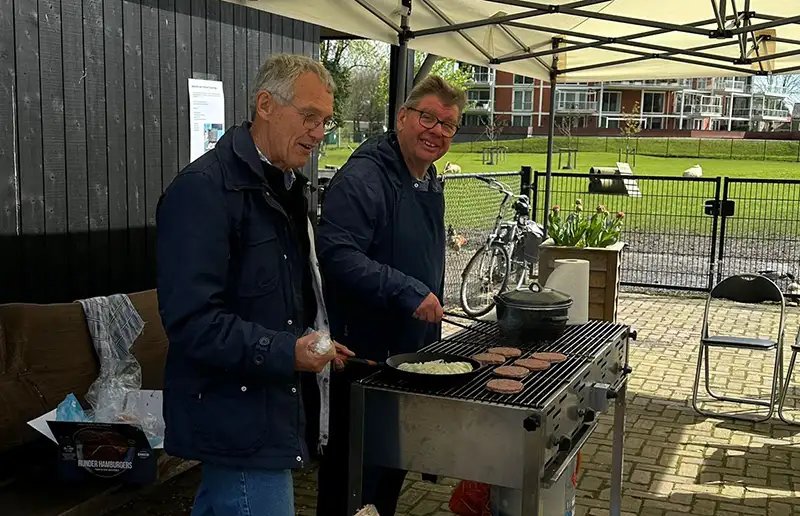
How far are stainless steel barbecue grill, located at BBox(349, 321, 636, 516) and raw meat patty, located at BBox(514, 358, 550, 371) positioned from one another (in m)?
0.02

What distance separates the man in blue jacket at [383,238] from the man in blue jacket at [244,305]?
2.31 ft

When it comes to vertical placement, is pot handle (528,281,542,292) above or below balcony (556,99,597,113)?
below

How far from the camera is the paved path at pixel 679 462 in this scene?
169 inches

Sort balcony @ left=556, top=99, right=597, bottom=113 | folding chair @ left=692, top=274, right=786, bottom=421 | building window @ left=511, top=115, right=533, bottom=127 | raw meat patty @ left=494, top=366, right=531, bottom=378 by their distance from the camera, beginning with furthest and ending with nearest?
balcony @ left=556, top=99, right=597, bottom=113
building window @ left=511, top=115, right=533, bottom=127
folding chair @ left=692, top=274, right=786, bottom=421
raw meat patty @ left=494, top=366, right=531, bottom=378

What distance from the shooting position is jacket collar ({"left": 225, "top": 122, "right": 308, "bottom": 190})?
2104 millimetres

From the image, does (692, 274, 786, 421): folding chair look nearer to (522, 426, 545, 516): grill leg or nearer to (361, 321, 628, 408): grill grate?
(361, 321, 628, 408): grill grate

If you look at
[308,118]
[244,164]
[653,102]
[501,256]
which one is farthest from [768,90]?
[244,164]

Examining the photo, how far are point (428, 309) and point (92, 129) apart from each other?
2.47 meters

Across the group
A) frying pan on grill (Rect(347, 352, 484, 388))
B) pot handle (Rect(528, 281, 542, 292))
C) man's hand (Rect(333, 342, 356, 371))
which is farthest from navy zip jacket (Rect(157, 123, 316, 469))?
pot handle (Rect(528, 281, 542, 292))

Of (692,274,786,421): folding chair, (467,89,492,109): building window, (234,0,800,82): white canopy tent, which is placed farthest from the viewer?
(467,89,492,109): building window

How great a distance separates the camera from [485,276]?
9344 mm

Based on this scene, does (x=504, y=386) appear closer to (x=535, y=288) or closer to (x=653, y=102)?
(x=535, y=288)

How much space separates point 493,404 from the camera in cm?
243

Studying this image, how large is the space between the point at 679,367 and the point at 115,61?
5.19 m
